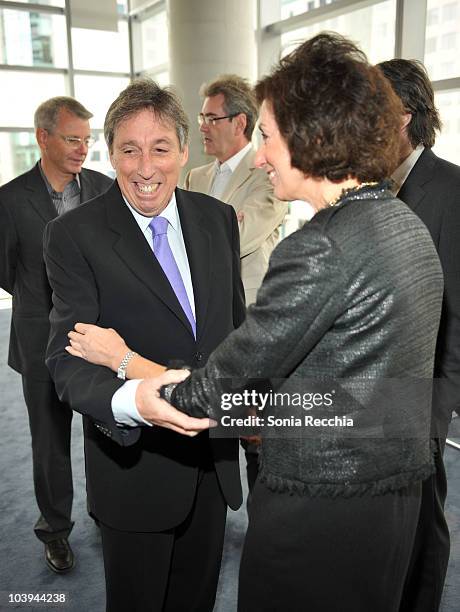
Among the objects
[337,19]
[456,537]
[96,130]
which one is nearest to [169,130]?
[456,537]

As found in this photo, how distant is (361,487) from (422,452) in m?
0.18

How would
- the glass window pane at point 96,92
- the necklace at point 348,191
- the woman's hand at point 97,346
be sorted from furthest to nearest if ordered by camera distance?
1. the glass window pane at point 96,92
2. the woman's hand at point 97,346
3. the necklace at point 348,191

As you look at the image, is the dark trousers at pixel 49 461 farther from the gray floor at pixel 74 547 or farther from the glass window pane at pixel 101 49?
the glass window pane at pixel 101 49

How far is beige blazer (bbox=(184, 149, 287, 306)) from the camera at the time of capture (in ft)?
11.3

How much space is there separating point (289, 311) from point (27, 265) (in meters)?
2.12

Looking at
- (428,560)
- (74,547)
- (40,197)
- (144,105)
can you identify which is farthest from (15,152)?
(428,560)

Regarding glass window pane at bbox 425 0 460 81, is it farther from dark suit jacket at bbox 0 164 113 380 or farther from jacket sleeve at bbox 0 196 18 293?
jacket sleeve at bbox 0 196 18 293

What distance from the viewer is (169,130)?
1.82 metres

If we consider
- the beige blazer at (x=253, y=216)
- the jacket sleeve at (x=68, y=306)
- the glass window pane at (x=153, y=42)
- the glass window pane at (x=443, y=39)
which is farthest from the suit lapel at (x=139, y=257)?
the glass window pane at (x=153, y=42)

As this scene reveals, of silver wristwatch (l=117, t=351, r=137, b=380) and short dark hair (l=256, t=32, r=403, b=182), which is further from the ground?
short dark hair (l=256, t=32, r=403, b=182)

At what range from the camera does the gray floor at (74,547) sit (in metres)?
2.61

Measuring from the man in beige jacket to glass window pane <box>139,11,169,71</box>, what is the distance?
23.3ft

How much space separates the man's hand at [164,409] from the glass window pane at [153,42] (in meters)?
9.81

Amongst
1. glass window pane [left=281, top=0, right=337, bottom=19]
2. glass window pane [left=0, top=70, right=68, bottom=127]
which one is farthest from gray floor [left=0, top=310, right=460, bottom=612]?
glass window pane [left=0, top=70, right=68, bottom=127]
